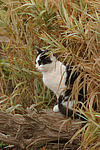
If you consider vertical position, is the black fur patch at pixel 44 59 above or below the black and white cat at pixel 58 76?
above

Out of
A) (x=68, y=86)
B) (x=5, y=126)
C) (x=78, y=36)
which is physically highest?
(x=78, y=36)

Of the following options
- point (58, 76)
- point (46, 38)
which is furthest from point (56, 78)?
point (46, 38)

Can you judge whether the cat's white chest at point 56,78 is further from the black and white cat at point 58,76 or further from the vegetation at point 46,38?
the vegetation at point 46,38

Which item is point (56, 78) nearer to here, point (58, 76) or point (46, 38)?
point (58, 76)

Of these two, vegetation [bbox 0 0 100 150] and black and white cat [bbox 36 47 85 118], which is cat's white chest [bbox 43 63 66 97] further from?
vegetation [bbox 0 0 100 150]

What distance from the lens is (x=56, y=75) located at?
237 centimetres

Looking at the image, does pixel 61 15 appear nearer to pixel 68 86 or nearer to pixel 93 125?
pixel 68 86

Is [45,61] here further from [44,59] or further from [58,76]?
[58,76]

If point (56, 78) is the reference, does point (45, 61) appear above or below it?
above

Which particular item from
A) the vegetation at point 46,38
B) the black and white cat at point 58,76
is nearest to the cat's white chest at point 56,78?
the black and white cat at point 58,76

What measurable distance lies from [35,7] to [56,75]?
2.64ft

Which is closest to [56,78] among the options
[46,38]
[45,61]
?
[45,61]

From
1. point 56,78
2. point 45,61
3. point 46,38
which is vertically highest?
point 46,38

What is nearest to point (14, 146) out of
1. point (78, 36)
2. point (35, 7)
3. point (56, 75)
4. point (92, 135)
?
point (56, 75)
